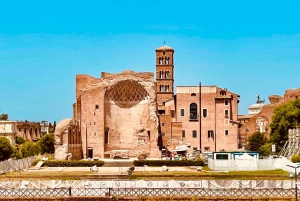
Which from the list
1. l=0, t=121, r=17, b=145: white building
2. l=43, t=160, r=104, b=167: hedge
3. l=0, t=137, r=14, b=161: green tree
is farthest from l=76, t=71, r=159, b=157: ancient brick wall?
l=0, t=121, r=17, b=145: white building

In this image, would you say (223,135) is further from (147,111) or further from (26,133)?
(26,133)

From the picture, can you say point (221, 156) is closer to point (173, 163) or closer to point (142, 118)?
point (173, 163)

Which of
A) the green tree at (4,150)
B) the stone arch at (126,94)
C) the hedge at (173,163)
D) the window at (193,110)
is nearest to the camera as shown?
the hedge at (173,163)

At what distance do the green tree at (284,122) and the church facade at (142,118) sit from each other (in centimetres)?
747

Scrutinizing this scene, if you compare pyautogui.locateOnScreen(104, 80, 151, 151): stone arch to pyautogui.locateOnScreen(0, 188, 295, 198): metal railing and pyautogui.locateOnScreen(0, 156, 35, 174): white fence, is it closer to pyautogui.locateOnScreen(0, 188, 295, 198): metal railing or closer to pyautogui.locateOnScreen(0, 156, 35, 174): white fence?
pyautogui.locateOnScreen(0, 156, 35, 174): white fence

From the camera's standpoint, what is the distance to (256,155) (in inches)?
1804

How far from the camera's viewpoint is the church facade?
6266 centimetres

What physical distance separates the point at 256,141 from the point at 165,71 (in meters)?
24.3

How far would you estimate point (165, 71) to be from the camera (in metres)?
87.9

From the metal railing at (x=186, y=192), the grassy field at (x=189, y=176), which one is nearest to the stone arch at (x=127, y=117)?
the grassy field at (x=189, y=176)

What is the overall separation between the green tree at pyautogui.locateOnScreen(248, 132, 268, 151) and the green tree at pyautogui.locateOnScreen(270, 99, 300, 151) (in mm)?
6288

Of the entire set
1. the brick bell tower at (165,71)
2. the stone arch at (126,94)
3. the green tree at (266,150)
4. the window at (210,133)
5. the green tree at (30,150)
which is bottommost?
the green tree at (30,150)

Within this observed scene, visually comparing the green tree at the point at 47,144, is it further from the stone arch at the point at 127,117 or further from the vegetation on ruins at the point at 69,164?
the vegetation on ruins at the point at 69,164

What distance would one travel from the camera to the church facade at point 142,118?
2467 inches
